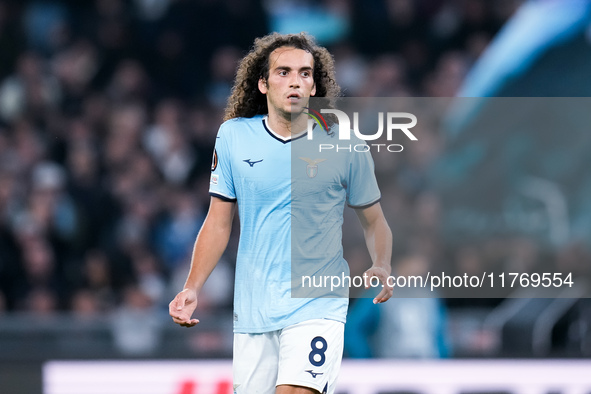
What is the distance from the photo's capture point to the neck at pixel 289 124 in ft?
13.3

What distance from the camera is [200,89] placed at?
944 cm

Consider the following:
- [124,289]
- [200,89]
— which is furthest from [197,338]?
[200,89]

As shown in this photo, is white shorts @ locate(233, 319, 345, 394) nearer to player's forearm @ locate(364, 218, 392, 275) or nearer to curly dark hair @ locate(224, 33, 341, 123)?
player's forearm @ locate(364, 218, 392, 275)

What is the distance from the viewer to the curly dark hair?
4.11 metres

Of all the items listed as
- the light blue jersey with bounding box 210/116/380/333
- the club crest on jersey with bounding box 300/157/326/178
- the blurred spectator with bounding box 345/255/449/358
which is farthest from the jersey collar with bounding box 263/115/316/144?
the blurred spectator with bounding box 345/255/449/358

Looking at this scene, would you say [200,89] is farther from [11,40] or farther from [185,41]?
Answer: [11,40]

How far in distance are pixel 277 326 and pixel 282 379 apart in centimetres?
23

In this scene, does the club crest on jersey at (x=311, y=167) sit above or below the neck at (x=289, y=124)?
below

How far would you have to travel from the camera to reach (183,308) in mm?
3848

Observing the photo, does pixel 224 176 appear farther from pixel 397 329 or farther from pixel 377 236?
pixel 397 329

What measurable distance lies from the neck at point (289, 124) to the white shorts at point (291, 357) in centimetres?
87

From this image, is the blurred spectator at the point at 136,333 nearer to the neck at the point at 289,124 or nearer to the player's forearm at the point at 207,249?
the player's forearm at the point at 207,249

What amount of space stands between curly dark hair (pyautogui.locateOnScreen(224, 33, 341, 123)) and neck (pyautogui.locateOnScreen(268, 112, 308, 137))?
117 millimetres

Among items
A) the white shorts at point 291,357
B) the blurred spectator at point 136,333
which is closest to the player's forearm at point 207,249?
the white shorts at point 291,357
